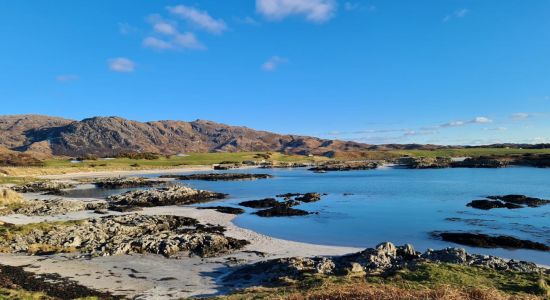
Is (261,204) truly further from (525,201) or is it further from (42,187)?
(42,187)

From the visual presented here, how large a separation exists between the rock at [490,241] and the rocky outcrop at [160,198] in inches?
1381

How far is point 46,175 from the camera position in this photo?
4119 inches

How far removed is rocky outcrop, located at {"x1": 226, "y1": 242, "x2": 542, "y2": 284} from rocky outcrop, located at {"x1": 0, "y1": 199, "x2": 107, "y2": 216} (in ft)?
99.7

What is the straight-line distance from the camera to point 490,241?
96.5ft

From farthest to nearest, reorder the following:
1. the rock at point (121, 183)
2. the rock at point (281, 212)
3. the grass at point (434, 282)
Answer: the rock at point (121, 183) → the rock at point (281, 212) → the grass at point (434, 282)

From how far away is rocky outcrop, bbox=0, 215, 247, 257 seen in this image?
87.2ft

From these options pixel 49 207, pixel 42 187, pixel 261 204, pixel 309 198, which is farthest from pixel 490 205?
pixel 42 187

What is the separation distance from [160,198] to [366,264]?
134 feet

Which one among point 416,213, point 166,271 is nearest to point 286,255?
point 166,271

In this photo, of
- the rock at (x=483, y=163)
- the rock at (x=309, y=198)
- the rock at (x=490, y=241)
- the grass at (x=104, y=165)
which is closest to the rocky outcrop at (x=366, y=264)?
the rock at (x=490, y=241)

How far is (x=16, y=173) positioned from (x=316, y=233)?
3587 inches

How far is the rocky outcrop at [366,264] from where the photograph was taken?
1983 centimetres

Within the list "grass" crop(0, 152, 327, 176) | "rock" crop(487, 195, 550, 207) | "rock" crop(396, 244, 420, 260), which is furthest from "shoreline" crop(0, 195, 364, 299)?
"grass" crop(0, 152, 327, 176)

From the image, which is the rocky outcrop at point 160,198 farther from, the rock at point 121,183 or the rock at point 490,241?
the rock at point 490,241
